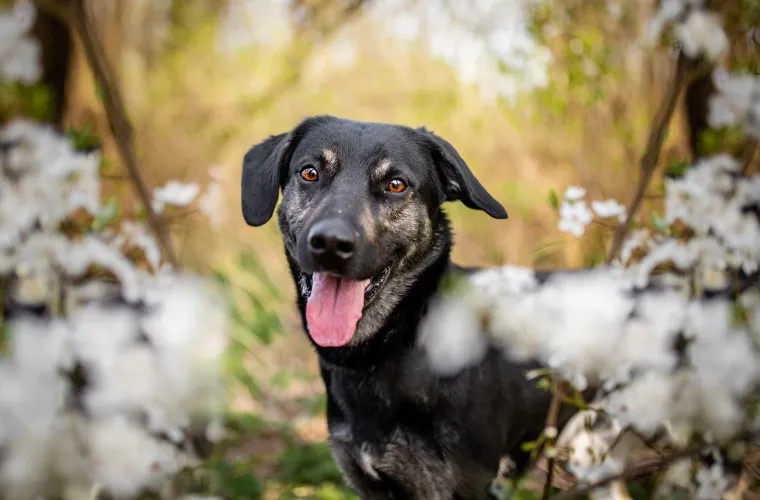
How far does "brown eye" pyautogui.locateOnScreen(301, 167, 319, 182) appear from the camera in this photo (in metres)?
3.25

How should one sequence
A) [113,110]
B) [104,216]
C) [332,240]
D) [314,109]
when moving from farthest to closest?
1. [314,109]
2. [113,110]
3. [104,216]
4. [332,240]

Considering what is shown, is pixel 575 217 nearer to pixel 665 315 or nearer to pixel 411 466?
pixel 665 315

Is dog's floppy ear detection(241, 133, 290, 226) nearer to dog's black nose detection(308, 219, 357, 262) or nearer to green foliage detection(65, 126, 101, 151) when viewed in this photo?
dog's black nose detection(308, 219, 357, 262)

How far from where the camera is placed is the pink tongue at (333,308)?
291cm

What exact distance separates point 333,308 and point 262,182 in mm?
766

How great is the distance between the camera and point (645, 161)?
11.0 feet

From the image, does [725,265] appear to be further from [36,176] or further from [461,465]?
[36,176]

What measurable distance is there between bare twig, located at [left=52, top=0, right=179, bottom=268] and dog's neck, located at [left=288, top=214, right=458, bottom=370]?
83 cm

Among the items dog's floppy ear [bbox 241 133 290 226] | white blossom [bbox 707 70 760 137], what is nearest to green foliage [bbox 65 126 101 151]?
dog's floppy ear [bbox 241 133 290 226]

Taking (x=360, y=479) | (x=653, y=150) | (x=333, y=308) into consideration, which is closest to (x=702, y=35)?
(x=653, y=150)

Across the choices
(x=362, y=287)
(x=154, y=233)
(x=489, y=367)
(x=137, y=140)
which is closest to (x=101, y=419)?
(x=362, y=287)

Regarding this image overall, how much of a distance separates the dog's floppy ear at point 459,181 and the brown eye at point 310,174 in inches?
23.0

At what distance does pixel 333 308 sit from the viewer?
298 cm

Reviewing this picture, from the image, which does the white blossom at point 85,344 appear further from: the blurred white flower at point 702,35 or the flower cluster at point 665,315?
the blurred white flower at point 702,35
